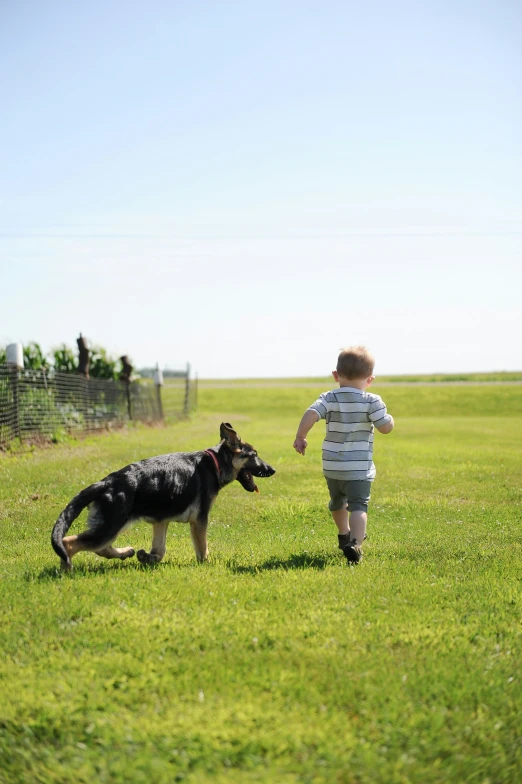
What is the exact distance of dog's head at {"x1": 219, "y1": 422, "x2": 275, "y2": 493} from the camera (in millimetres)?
6832

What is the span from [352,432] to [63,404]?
13575 mm

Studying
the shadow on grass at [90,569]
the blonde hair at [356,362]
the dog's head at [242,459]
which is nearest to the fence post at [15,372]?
the dog's head at [242,459]

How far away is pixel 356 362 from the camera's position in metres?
6.76

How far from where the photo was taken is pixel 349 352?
268 inches

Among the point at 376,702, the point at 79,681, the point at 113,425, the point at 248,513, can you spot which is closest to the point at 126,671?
the point at 79,681

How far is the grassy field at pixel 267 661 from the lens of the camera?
321 centimetres

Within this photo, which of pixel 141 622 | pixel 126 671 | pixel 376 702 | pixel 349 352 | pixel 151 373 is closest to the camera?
pixel 376 702

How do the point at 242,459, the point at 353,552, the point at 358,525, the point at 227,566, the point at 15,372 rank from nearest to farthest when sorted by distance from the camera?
1. the point at 227,566
2. the point at 353,552
3. the point at 358,525
4. the point at 242,459
5. the point at 15,372

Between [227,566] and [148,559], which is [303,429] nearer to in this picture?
[227,566]

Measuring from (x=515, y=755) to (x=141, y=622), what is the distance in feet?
7.33

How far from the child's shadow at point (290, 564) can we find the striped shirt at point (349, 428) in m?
0.75

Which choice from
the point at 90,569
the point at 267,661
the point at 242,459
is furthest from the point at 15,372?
the point at 267,661

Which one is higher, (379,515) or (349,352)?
(349,352)

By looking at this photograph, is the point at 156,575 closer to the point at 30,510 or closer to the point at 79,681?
the point at 79,681
